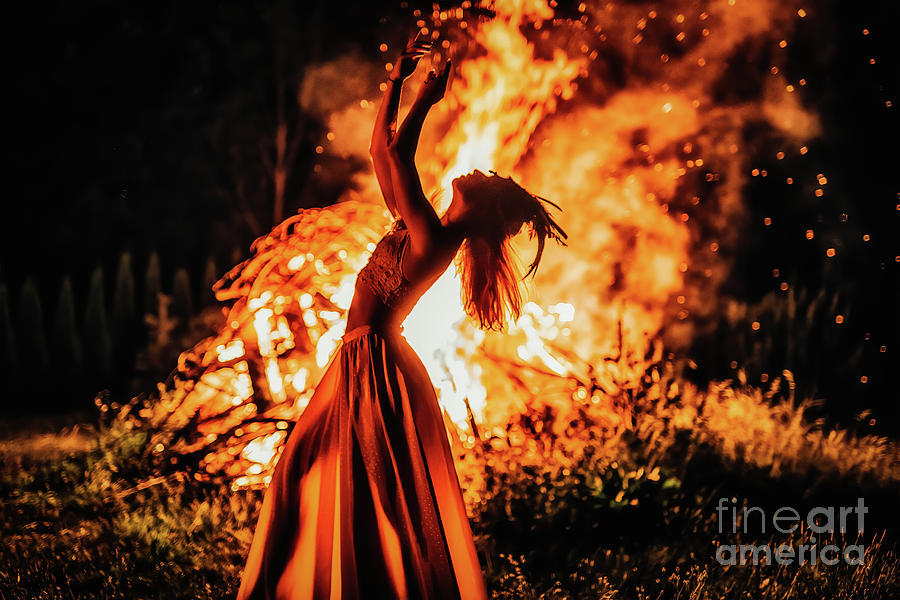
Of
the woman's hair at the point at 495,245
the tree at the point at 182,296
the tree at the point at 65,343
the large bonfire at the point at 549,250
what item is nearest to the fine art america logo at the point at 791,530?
the large bonfire at the point at 549,250

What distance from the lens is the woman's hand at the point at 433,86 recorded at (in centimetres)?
331

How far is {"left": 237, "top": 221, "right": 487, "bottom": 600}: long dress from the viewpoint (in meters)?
3.25

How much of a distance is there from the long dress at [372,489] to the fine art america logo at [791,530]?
2.41 meters

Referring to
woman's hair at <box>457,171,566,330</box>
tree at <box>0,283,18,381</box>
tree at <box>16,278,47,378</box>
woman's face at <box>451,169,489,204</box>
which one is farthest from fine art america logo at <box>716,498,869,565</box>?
tree at <box>0,283,18,381</box>

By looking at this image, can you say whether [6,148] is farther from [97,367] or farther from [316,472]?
[316,472]

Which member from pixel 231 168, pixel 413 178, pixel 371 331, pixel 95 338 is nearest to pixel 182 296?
pixel 95 338

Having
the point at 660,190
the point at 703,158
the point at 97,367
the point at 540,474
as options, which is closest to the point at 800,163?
the point at 703,158

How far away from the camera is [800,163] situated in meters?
10.6

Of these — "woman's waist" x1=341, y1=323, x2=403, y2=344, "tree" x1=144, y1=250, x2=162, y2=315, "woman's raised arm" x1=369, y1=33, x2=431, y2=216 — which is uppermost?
"tree" x1=144, y1=250, x2=162, y2=315

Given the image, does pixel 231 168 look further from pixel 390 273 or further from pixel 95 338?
pixel 390 273

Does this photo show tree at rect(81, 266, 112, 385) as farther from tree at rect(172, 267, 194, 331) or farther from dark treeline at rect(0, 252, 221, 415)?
tree at rect(172, 267, 194, 331)

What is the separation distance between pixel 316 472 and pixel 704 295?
8.68 meters

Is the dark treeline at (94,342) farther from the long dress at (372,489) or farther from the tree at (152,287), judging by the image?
the long dress at (372,489)

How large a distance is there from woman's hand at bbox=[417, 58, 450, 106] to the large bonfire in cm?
104
